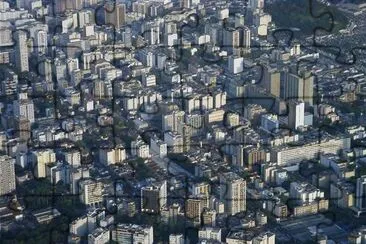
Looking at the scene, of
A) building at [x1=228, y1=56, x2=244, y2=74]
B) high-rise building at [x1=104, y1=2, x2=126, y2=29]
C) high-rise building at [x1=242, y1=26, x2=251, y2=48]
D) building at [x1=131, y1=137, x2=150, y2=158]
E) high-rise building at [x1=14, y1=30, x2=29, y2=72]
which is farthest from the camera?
high-rise building at [x1=104, y1=2, x2=126, y2=29]

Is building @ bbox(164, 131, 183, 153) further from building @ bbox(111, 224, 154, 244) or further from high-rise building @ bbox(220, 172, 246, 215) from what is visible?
building @ bbox(111, 224, 154, 244)

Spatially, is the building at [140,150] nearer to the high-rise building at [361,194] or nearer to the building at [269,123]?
the building at [269,123]

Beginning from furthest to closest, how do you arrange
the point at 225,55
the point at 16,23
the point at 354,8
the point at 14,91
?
the point at 354,8
the point at 16,23
the point at 225,55
the point at 14,91

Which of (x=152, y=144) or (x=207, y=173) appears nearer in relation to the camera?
(x=207, y=173)

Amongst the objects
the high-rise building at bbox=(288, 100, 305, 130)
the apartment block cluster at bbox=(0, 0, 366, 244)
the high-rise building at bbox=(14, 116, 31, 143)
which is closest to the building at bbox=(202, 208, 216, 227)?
the apartment block cluster at bbox=(0, 0, 366, 244)

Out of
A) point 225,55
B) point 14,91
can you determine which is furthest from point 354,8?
point 14,91

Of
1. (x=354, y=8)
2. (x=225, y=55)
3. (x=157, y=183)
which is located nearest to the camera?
(x=157, y=183)

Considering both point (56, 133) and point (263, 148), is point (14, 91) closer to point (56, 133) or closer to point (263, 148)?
point (56, 133)
